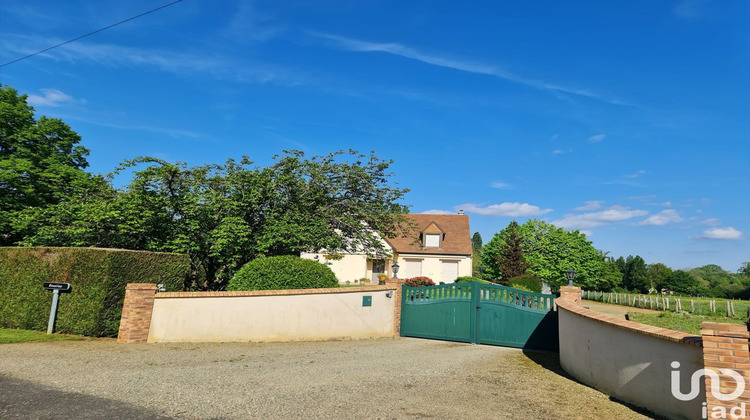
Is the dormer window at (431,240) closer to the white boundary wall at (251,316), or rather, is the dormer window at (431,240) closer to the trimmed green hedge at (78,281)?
the white boundary wall at (251,316)

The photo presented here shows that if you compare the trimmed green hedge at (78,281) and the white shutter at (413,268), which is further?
the white shutter at (413,268)

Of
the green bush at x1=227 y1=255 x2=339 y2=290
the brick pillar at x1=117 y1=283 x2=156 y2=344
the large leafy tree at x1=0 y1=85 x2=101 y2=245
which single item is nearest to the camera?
the brick pillar at x1=117 y1=283 x2=156 y2=344

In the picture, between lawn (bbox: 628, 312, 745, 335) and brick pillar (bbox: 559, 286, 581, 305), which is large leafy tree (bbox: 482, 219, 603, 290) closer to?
lawn (bbox: 628, 312, 745, 335)

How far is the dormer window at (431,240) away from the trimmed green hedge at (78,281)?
26.7 metres

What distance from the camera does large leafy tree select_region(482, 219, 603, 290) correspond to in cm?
4572

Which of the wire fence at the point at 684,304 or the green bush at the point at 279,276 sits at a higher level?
the green bush at the point at 279,276

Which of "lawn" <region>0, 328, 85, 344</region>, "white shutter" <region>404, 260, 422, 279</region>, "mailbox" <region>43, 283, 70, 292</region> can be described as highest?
"white shutter" <region>404, 260, 422, 279</region>

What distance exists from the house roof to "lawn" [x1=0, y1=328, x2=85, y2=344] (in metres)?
24.6

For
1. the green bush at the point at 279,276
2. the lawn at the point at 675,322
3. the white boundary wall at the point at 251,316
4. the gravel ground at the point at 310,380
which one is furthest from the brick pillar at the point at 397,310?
the lawn at the point at 675,322

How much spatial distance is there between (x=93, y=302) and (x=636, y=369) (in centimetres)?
1172

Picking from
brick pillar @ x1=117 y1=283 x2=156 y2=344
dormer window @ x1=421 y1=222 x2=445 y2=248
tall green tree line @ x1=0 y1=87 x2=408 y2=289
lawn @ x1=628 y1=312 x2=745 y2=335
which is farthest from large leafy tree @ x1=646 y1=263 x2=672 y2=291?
brick pillar @ x1=117 y1=283 x2=156 y2=344

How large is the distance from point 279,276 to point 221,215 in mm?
4088

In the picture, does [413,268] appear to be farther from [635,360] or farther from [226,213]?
[635,360]

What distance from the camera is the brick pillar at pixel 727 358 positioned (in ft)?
13.5
